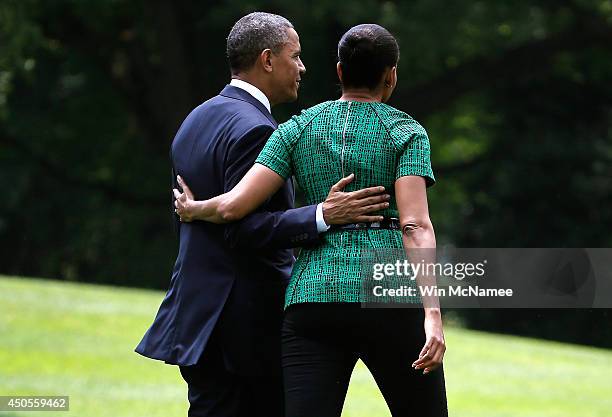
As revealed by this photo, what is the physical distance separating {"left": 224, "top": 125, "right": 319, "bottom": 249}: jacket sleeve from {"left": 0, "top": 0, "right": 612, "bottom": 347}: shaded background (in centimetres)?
1391

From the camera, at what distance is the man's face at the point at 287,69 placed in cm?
394

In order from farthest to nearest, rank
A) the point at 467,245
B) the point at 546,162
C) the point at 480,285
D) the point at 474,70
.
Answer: the point at 467,245 → the point at 546,162 → the point at 474,70 → the point at 480,285

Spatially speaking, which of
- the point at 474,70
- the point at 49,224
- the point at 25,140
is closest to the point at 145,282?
the point at 49,224

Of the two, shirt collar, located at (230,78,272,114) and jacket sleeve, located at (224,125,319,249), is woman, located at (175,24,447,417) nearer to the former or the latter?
jacket sleeve, located at (224,125,319,249)

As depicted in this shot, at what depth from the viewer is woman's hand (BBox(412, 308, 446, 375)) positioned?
323 centimetres

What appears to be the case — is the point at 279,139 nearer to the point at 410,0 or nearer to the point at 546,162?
the point at 410,0

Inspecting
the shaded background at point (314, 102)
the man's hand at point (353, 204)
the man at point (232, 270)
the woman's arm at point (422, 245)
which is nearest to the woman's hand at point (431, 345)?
the woman's arm at point (422, 245)

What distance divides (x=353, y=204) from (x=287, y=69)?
790 mm

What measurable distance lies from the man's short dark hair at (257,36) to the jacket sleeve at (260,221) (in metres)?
0.33

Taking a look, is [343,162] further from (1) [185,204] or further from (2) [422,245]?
(1) [185,204]

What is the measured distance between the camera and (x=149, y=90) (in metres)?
22.5

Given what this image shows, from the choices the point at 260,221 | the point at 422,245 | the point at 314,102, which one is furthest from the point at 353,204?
the point at 314,102

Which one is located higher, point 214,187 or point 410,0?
point 410,0

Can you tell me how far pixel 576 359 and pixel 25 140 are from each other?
1529cm
